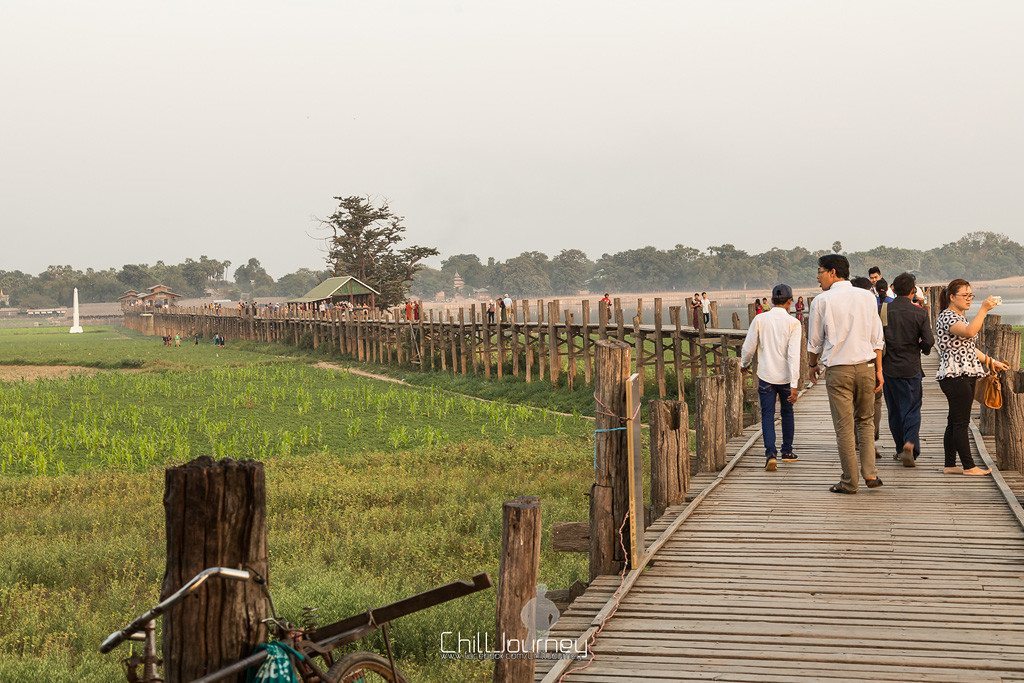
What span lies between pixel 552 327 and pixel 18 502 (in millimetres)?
15708

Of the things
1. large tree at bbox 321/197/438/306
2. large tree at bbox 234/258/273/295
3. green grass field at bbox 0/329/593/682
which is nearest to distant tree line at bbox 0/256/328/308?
large tree at bbox 234/258/273/295

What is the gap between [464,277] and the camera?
482 feet

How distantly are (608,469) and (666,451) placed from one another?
1.83 m

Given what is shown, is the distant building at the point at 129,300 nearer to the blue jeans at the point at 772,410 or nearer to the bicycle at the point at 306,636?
the blue jeans at the point at 772,410

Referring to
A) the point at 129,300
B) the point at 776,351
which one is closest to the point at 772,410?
the point at 776,351

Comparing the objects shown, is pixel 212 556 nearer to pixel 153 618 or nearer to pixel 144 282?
pixel 153 618

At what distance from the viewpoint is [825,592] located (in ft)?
17.9

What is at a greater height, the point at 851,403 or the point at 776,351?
the point at 776,351

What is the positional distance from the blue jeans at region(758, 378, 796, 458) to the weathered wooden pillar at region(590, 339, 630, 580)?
2849 mm

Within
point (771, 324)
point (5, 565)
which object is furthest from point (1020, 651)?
point (5, 565)

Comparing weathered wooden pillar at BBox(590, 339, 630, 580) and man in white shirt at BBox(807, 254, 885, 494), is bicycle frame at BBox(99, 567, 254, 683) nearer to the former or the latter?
weathered wooden pillar at BBox(590, 339, 630, 580)

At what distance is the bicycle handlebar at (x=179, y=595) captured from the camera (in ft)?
8.64

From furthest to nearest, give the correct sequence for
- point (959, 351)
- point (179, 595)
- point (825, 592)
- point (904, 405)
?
point (904, 405) < point (959, 351) < point (825, 592) < point (179, 595)

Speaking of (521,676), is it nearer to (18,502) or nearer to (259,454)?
(18,502)
